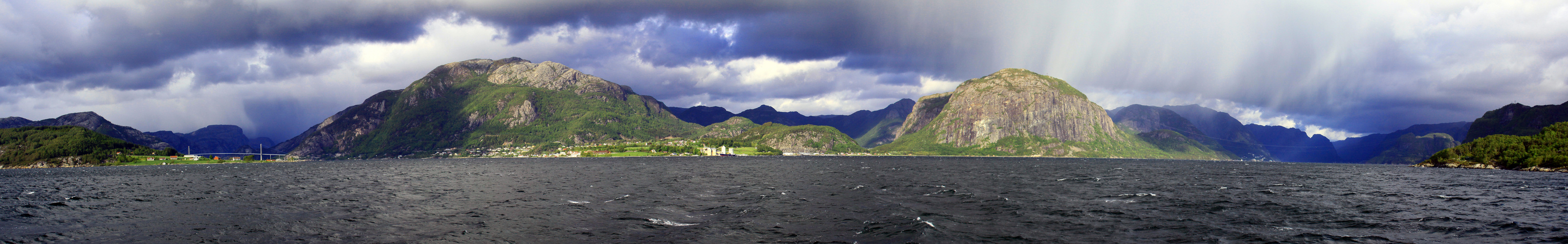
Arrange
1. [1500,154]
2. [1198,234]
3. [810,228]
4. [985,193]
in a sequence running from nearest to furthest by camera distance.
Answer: [1198,234], [810,228], [985,193], [1500,154]

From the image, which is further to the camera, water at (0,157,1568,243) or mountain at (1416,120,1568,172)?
mountain at (1416,120,1568,172)

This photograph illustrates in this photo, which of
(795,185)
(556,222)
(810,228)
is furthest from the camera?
(795,185)

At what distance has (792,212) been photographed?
152 ft

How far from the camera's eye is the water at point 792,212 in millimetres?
34750

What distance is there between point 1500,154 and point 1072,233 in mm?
248648

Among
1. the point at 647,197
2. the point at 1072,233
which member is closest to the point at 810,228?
the point at 1072,233

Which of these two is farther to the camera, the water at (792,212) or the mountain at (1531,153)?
the mountain at (1531,153)

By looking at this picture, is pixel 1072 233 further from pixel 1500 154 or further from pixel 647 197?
pixel 1500 154

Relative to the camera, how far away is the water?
114 feet

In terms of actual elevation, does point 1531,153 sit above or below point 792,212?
below

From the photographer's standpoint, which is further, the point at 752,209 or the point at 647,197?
the point at 647,197

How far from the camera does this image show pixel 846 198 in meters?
57.9

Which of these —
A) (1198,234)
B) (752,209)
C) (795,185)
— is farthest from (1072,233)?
(795,185)

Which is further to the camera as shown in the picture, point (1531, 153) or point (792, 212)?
point (1531, 153)
